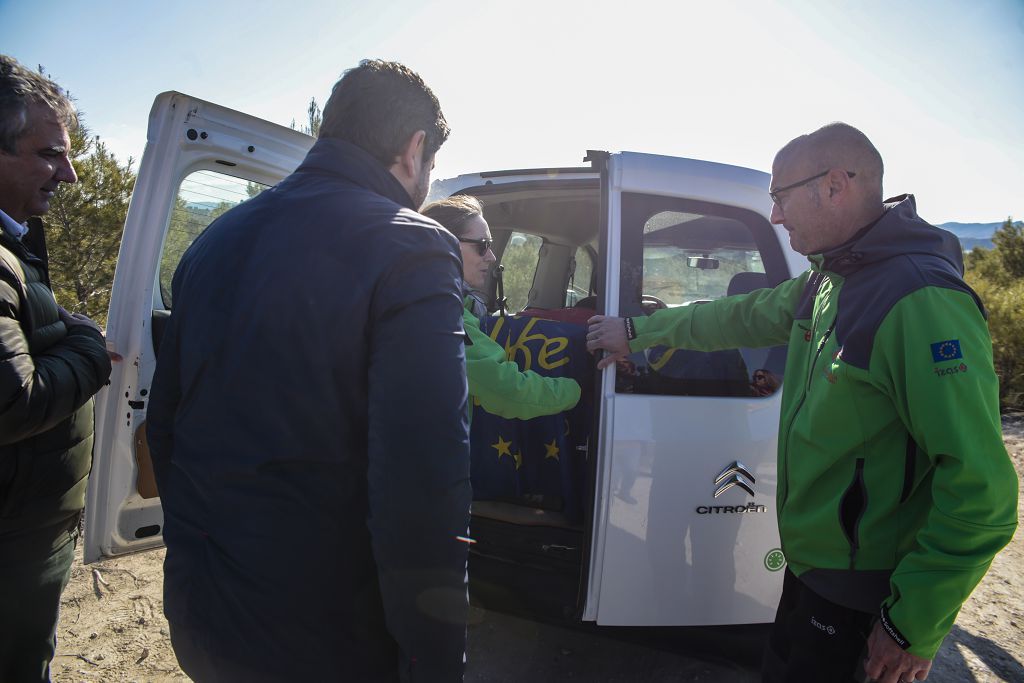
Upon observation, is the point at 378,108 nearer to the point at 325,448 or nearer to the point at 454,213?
the point at 325,448

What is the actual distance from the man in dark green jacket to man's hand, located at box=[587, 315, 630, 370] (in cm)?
154

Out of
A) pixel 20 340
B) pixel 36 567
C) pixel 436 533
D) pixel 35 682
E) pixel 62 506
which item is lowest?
pixel 35 682

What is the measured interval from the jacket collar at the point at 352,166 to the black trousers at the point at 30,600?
53.4 inches

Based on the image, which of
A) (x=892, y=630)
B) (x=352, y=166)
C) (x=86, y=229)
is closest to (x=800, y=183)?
(x=892, y=630)

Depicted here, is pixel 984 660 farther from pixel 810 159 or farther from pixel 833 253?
pixel 810 159

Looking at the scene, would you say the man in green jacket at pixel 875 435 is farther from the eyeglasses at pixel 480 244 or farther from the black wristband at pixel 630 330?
the eyeglasses at pixel 480 244

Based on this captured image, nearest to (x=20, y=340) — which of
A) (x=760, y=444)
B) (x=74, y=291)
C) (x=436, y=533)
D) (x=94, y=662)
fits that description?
(x=436, y=533)

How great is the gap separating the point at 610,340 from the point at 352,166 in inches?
50.0

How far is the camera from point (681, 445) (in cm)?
211

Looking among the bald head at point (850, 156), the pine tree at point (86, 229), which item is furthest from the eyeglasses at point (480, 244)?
the pine tree at point (86, 229)

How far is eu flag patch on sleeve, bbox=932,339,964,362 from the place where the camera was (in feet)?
4.33

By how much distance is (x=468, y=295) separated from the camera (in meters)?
2.21

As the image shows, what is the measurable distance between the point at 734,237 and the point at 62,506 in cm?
249

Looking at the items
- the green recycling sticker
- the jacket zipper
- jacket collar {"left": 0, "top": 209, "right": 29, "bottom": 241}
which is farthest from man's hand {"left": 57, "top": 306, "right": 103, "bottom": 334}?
the green recycling sticker
